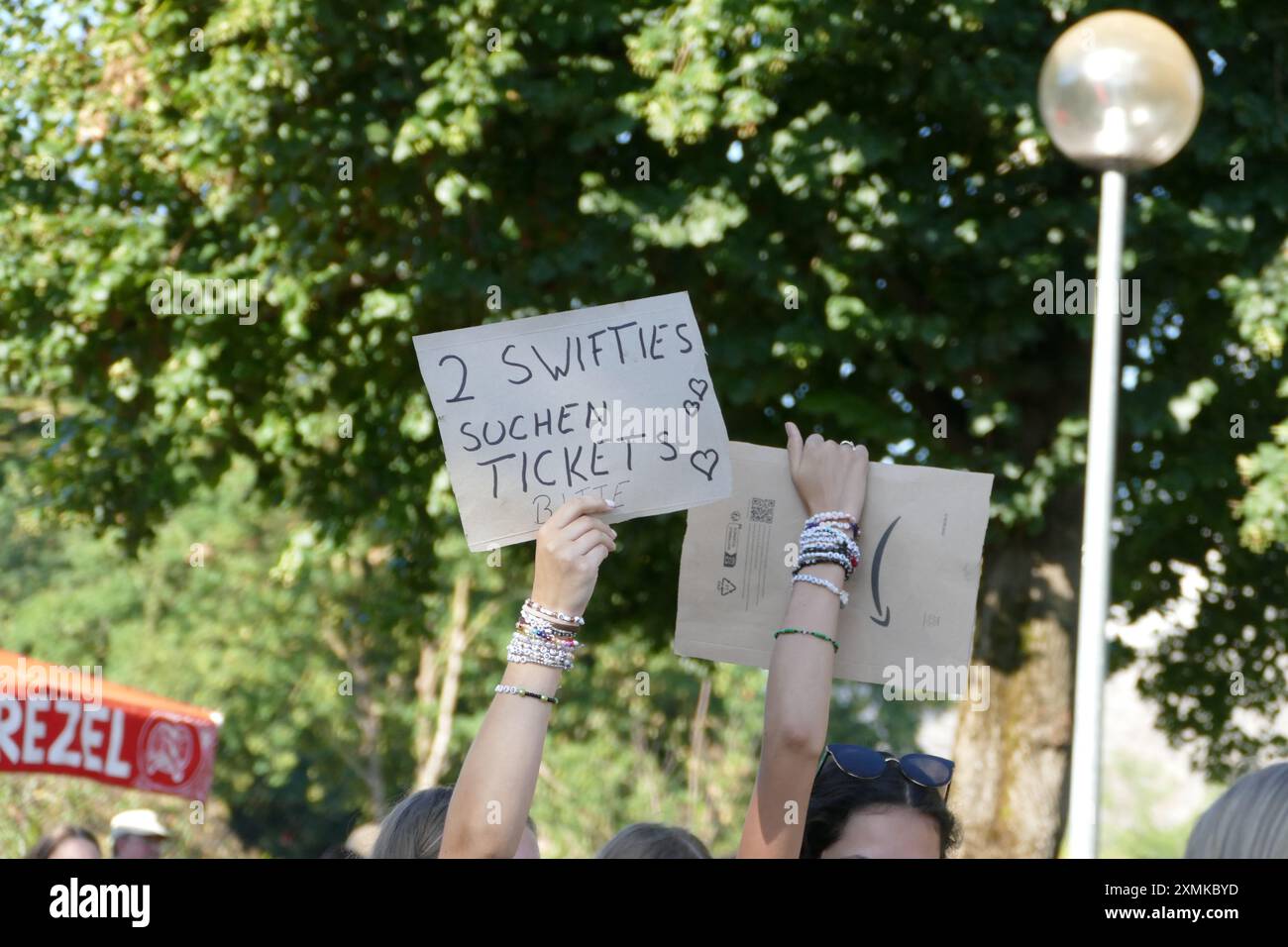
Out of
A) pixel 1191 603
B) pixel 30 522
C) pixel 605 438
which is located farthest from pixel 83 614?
pixel 605 438

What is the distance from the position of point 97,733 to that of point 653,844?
794 cm

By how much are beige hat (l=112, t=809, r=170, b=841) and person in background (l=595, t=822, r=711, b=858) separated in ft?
15.9

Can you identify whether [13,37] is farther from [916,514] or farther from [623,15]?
[916,514]

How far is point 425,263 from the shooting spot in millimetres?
7488

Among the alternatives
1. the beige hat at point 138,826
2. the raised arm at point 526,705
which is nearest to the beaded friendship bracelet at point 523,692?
the raised arm at point 526,705

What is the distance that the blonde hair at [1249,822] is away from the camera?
1798mm

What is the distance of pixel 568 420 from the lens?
7.58 feet

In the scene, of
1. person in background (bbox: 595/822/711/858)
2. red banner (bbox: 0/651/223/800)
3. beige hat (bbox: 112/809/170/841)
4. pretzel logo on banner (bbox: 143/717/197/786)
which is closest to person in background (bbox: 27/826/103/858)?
beige hat (bbox: 112/809/170/841)

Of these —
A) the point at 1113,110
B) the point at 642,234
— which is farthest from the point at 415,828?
the point at 642,234

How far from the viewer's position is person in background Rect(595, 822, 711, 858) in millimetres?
2953

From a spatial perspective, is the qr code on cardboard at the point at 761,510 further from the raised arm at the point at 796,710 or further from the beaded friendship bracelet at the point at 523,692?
the beaded friendship bracelet at the point at 523,692

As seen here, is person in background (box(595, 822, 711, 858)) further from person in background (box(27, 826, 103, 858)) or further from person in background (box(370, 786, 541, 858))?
person in background (box(27, 826, 103, 858))
